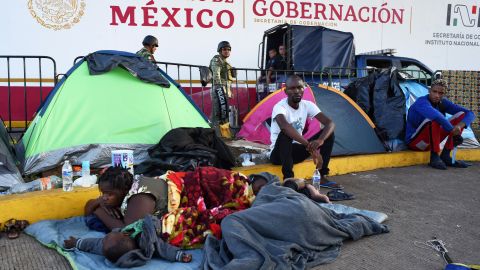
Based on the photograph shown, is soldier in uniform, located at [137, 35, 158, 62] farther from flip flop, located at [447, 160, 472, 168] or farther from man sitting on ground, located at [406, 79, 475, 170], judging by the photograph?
flip flop, located at [447, 160, 472, 168]

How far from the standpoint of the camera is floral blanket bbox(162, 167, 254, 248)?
2705 millimetres

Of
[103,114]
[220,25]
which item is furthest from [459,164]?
[220,25]

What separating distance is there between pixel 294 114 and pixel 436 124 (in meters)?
2.37

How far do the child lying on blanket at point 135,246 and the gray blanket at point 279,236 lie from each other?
0.84 ft

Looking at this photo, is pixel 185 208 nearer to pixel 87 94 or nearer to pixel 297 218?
pixel 297 218

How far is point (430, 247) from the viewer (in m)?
2.83

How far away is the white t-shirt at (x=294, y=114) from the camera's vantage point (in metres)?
4.36

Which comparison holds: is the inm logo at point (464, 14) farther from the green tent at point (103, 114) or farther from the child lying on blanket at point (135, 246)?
the child lying on blanket at point (135, 246)

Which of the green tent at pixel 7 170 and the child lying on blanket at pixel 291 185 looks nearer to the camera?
the child lying on blanket at pixel 291 185

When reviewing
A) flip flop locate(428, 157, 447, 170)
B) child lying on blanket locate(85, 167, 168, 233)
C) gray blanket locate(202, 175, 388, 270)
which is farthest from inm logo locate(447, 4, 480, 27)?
child lying on blanket locate(85, 167, 168, 233)

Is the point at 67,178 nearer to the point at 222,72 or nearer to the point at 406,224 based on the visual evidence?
the point at 406,224

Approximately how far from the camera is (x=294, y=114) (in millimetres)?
4434

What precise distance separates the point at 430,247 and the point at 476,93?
227 inches

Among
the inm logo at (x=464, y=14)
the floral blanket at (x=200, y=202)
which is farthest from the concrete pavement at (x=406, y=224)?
the inm logo at (x=464, y=14)
